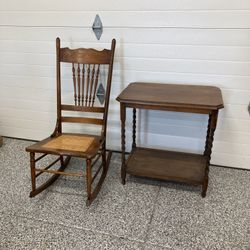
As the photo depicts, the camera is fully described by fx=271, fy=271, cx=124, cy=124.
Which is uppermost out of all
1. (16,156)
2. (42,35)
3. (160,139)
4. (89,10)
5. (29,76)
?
(89,10)

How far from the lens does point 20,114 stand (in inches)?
121

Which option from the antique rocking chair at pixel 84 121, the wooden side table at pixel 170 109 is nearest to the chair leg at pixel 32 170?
the antique rocking chair at pixel 84 121

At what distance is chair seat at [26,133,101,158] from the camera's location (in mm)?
2008

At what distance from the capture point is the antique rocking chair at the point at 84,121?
2053 millimetres

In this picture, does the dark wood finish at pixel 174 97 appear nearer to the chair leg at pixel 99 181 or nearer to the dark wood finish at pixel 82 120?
the dark wood finish at pixel 82 120

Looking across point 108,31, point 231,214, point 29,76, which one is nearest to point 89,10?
point 108,31

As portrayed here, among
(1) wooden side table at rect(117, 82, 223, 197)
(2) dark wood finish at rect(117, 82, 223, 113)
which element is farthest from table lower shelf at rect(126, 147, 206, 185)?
(2) dark wood finish at rect(117, 82, 223, 113)

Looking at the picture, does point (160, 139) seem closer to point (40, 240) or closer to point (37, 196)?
point (37, 196)

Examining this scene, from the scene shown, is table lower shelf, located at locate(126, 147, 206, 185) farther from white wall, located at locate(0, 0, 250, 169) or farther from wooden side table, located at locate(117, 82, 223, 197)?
white wall, located at locate(0, 0, 250, 169)

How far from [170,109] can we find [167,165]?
602mm

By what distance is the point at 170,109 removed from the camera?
1.95 meters

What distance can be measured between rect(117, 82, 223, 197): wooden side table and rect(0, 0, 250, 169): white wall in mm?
165

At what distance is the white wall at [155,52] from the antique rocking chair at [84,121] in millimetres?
243

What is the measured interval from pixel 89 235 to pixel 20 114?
5.86ft
